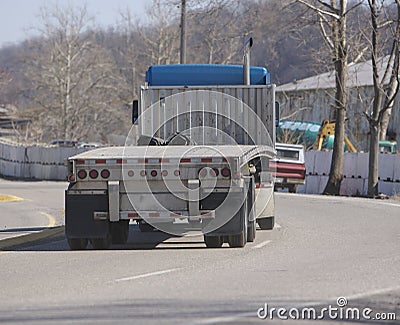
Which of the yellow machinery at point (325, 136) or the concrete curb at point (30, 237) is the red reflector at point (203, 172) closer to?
the concrete curb at point (30, 237)

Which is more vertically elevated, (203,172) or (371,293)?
(203,172)

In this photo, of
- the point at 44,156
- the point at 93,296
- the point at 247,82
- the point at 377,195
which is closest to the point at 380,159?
the point at 377,195

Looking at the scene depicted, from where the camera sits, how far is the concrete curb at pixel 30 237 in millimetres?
14218

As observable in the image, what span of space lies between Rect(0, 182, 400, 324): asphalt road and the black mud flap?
333 millimetres

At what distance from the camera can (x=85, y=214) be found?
12672 mm

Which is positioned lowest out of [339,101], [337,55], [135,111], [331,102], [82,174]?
[82,174]

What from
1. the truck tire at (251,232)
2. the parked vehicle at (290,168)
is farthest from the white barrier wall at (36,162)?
the truck tire at (251,232)

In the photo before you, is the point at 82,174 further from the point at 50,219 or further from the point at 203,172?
the point at 50,219

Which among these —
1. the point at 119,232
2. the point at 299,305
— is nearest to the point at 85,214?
the point at 119,232

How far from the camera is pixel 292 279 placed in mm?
9812

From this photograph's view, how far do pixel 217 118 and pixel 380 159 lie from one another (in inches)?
610

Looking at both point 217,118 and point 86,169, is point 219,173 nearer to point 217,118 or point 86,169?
point 86,169

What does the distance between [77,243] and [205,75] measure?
5.82 m

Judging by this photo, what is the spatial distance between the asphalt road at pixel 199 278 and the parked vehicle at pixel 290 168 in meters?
15.5
